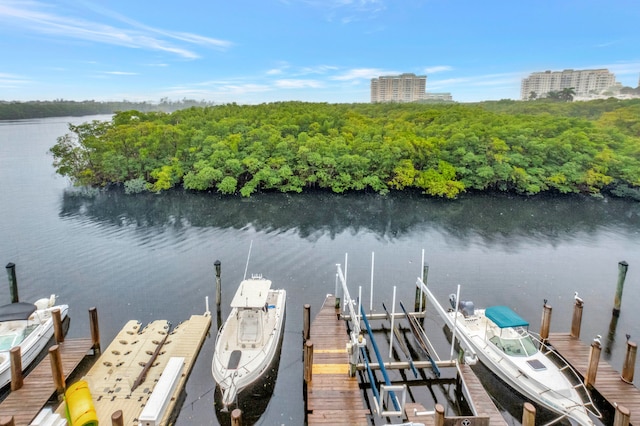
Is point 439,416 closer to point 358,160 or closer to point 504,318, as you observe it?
point 504,318

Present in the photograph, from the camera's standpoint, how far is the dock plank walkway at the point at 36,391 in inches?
441

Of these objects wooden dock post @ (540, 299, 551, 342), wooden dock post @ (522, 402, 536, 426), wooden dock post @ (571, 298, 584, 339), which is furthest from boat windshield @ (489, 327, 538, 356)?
wooden dock post @ (522, 402, 536, 426)

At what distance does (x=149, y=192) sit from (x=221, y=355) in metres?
31.9

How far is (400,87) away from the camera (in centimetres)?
14488

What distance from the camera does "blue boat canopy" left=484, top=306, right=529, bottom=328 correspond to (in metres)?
13.5

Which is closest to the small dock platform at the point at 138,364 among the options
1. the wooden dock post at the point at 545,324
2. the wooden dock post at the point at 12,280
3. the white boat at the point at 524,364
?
the wooden dock post at the point at 12,280

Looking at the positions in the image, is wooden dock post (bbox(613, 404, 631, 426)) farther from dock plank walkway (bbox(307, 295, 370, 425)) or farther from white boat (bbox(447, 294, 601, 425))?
dock plank walkway (bbox(307, 295, 370, 425))

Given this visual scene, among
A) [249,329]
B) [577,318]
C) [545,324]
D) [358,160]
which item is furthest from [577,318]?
[358,160]

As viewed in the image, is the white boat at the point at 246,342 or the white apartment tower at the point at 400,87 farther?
the white apartment tower at the point at 400,87

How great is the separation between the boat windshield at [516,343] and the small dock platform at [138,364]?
10.6 meters

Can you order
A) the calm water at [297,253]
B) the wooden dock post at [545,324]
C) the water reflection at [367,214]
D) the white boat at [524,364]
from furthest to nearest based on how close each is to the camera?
1. the water reflection at [367,214]
2. the calm water at [297,253]
3. the wooden dock post at [545,324]
4. the white boat at [524,364]

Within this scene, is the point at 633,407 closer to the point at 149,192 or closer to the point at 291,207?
the point at 291,207

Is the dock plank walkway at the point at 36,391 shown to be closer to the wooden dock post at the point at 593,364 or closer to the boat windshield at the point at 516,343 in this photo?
the boat windshield at the point at 516,343

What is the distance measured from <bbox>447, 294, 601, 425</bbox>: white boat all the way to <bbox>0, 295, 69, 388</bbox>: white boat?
14859mm
